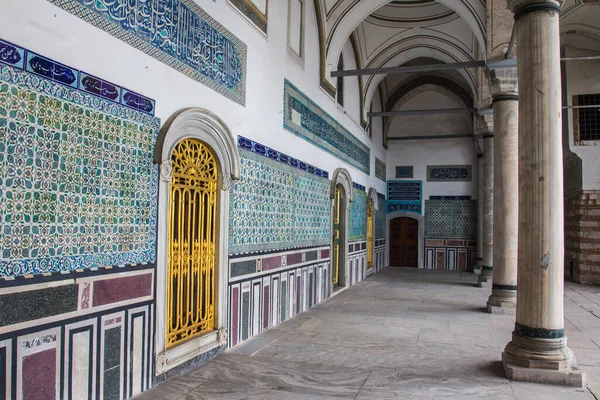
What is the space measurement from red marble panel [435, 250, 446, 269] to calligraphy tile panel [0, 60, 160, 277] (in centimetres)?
1073

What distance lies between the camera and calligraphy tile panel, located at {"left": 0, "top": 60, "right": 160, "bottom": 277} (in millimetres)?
2242

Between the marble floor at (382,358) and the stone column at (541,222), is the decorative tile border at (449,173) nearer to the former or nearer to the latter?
the marble floor at (382,358)

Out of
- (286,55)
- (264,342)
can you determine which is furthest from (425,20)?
(264,342)

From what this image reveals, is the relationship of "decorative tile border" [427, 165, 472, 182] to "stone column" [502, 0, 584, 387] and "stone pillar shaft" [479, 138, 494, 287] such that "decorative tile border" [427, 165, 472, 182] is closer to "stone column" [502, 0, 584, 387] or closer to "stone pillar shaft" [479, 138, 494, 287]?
"stone pillar shaft" [479, 138, 494, 287]

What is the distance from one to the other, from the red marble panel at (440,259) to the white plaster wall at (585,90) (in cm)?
420

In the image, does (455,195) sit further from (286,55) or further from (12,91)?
(12,91)

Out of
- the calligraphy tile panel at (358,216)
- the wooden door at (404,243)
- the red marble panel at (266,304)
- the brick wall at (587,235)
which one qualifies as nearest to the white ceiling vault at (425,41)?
the calligraphy tile panel at (358,216)

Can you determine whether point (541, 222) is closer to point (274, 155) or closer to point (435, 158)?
A: point (274, 155)

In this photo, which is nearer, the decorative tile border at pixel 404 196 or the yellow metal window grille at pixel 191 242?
the yellow metal window grille at pixel 191 242

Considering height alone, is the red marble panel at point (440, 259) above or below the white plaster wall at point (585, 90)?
below

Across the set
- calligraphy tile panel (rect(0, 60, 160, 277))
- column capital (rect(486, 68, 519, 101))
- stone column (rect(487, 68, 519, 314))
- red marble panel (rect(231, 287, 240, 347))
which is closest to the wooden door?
stone column (rect(487, 68, 519, 314))

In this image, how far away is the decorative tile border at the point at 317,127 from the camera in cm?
564

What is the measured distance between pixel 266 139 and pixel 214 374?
2399mm

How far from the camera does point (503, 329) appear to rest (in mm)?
5129
